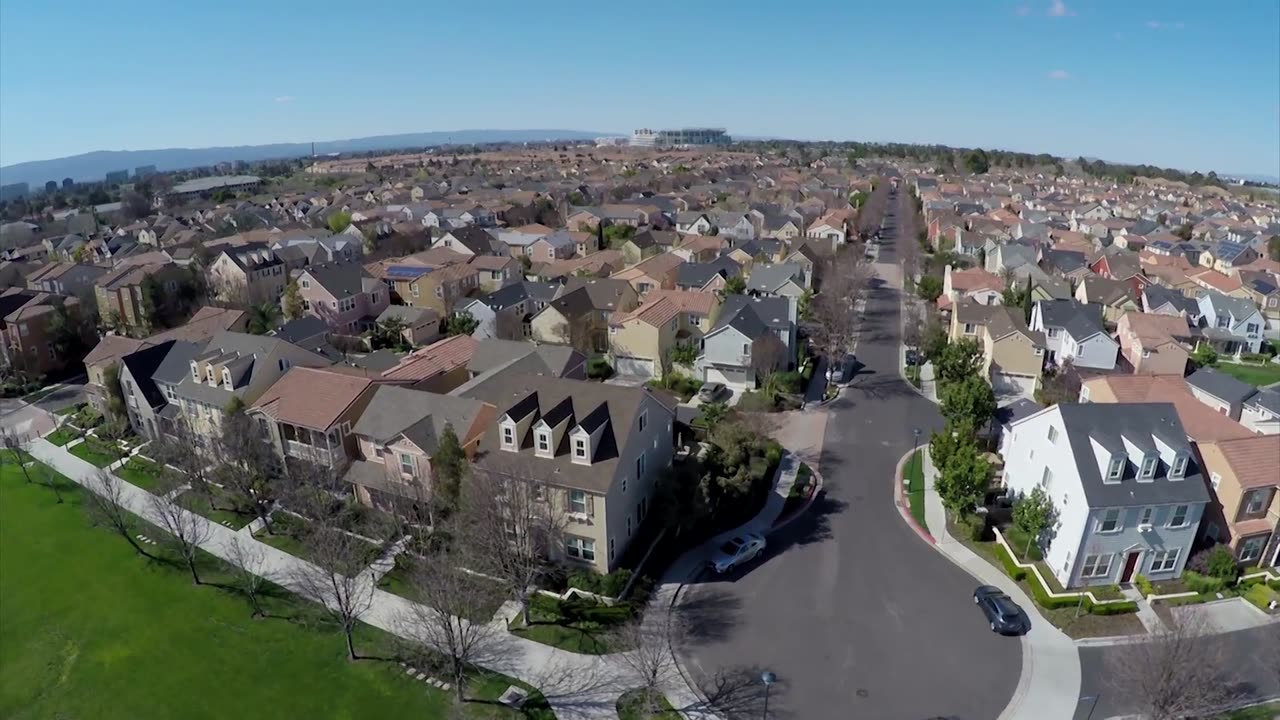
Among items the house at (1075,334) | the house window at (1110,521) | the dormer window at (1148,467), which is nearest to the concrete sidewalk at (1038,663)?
the house window at (1110,521)

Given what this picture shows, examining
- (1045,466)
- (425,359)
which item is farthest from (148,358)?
(1045,466)

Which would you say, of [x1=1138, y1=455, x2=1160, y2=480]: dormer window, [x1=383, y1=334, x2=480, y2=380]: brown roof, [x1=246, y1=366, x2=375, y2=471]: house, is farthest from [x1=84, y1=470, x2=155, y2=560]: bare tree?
[x1=1138, y1=455, x2=1160, y2=480]: dormer window

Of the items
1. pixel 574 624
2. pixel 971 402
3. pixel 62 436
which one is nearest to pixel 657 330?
pixel 971 402

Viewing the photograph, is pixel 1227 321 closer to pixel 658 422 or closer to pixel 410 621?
pixel 658 422

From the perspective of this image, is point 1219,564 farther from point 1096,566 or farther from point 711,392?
point 711,392

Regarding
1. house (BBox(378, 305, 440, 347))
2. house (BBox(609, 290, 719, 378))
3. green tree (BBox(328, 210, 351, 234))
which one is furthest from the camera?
green tree (BBox(328, 210, 351, 234))

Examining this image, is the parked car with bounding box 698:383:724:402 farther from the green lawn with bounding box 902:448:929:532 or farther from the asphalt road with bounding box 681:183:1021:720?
the green lawn with bounding box 902:448:929:532
